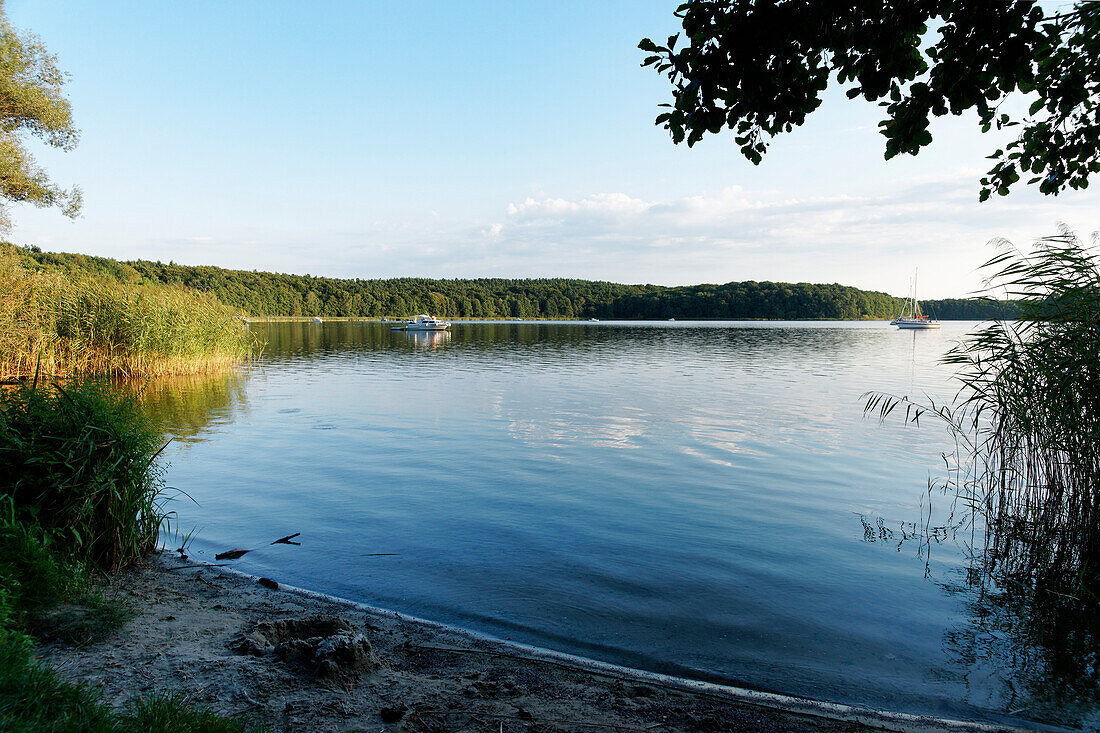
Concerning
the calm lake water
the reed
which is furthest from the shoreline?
the reed

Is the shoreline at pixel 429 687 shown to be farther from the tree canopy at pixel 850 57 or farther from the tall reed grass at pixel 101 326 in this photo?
the tall reed grass at pixel 101 326

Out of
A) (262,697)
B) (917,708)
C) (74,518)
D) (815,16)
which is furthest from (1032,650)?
(74,518)

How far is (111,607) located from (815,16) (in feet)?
29.1

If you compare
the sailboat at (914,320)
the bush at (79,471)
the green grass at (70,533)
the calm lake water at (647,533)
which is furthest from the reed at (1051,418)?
the sailboat at (914,320)

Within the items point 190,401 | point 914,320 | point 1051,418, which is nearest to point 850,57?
point 1051,418

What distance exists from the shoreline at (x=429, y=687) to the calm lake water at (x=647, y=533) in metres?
0.59

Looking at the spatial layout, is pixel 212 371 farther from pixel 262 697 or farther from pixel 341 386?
pixel 262 697

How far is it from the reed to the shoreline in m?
4.61

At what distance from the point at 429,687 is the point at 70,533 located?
487cm

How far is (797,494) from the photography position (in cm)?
1293

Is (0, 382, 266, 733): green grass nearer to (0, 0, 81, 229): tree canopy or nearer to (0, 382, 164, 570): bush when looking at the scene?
(0, 382, 164, 570): bush

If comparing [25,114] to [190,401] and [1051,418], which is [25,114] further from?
[1051,418]

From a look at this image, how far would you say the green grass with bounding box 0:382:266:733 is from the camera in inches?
159

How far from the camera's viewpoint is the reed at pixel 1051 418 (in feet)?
26.8
